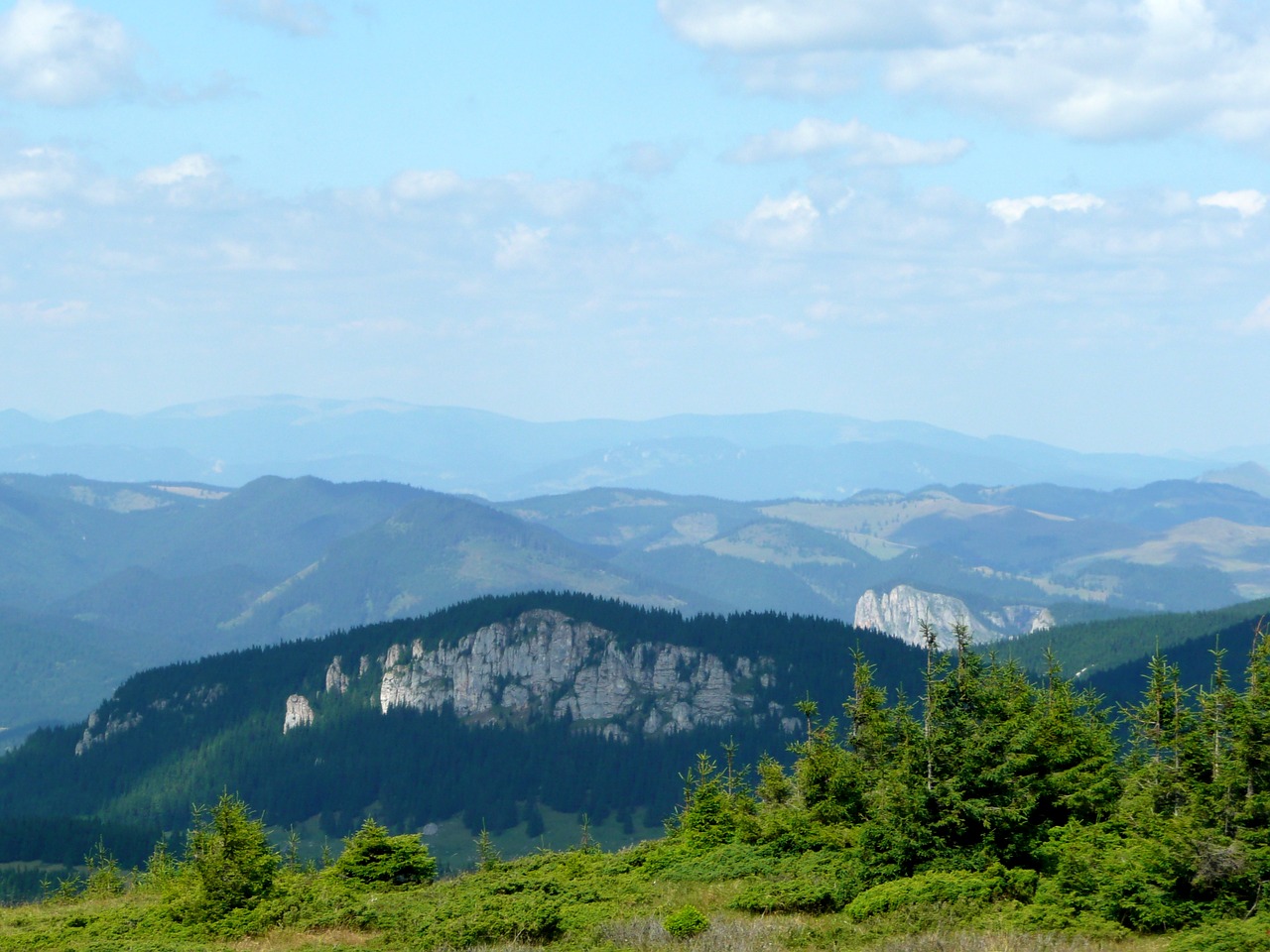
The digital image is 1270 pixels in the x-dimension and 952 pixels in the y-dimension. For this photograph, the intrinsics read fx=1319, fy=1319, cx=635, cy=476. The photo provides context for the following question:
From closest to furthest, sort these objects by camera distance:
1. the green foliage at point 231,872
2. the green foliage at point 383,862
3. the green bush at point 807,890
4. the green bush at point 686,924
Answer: the green bush at point 686,924 → the green bush at point 807,890 → the green foliage at point 231,872 → the green foliage at point 383,862

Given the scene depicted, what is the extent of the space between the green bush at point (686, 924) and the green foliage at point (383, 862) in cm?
2151

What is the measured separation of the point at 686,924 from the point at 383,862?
22748mm

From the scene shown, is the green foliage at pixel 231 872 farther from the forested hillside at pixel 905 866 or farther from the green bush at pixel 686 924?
the green bush at pixel 686 924

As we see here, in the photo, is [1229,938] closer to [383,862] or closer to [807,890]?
[807,890]

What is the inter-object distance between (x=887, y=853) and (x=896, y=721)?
915cm

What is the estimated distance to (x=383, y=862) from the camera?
2413 inches

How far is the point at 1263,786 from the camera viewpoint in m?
43.6

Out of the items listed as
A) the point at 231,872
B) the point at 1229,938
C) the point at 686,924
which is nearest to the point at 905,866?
the point at 686,924

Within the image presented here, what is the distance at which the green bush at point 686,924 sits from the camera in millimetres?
42938

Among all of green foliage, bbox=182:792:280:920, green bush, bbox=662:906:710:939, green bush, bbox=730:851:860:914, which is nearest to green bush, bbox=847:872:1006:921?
green bush, bbox=730:851:860:914

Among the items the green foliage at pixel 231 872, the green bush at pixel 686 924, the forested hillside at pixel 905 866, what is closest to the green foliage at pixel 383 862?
the forested hillside at pixel 905 866

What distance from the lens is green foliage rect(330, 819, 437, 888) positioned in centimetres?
6103

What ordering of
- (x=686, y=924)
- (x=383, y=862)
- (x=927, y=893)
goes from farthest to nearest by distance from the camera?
(x=383, y=862), (x=927, y=893), (x=686, y=924)

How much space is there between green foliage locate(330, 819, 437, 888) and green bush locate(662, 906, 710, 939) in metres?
21.5
